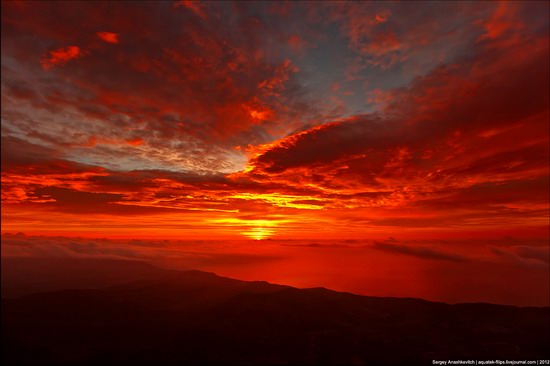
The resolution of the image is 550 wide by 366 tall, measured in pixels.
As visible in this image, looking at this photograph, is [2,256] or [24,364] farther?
[24,364]

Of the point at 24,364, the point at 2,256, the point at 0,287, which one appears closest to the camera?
the point at 0,287

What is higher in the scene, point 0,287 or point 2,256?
point 2,256

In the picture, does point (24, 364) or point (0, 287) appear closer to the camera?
point (0, 287)

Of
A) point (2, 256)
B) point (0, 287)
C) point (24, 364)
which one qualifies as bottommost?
point (24, 364)

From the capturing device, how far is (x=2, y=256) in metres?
31.1

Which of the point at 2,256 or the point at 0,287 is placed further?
the point at 2,256

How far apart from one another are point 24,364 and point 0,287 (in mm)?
253201

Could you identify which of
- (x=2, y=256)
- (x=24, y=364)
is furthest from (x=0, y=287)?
(x=24, y=364)

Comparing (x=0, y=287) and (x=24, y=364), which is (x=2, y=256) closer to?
(x=0, y=287)

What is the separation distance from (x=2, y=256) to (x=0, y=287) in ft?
15.6

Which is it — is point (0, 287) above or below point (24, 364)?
above

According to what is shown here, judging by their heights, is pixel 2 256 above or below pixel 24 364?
above

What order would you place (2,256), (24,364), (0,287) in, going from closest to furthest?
(0,287) → (2,256) → (24,364)

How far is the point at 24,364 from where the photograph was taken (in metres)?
195
